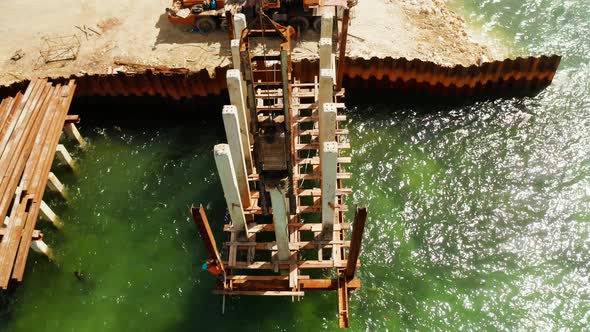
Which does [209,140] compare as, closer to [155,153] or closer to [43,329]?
[155,153]

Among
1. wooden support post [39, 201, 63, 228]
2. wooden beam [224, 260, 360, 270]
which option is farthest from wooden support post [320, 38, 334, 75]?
wooden support post [39, 201, 63, 228]

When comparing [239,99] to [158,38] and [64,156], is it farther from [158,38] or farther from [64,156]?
[158,38]

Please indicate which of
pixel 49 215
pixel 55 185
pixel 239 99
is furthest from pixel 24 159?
pixel 239 99

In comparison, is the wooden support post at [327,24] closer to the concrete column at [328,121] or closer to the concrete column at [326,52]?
the concrete column at [326,52]

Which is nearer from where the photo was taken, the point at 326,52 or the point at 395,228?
the point at 326,52

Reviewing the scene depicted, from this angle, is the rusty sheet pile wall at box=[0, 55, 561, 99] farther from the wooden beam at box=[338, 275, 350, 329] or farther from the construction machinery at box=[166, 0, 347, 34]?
the wooden beam at box=[338, 275, 350, 329]

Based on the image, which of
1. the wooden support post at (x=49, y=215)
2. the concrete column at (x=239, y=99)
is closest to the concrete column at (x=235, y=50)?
the concrete column at (x=239, y=99)
